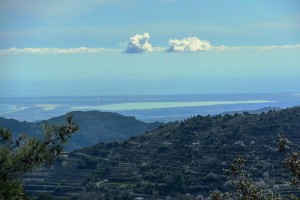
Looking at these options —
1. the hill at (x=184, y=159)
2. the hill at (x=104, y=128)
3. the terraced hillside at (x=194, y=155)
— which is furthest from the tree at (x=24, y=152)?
the hill at (x=104, y=128)

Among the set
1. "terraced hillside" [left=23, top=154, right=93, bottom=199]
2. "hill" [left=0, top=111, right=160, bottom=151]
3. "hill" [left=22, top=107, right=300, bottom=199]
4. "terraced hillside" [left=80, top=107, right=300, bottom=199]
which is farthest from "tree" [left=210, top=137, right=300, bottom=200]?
"hill" [left=0, top=111, right=160, bottom=151]

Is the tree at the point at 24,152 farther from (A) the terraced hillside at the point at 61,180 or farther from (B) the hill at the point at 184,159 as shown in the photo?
(A) the terraced hillside at the point at 61,180

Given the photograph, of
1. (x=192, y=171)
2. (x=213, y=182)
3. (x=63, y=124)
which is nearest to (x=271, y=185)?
(x=213, y=182)

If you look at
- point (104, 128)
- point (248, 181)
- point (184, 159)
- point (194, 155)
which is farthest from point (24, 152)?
point (104, 128)

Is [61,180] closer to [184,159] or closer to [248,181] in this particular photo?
Answer: [184,159]

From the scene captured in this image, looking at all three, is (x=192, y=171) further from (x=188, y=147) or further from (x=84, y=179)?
(x=84, y=179)

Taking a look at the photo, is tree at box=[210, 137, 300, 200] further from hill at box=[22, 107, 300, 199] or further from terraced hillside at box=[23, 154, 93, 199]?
terraced hillside at box=[23, 154, 93, 199]
